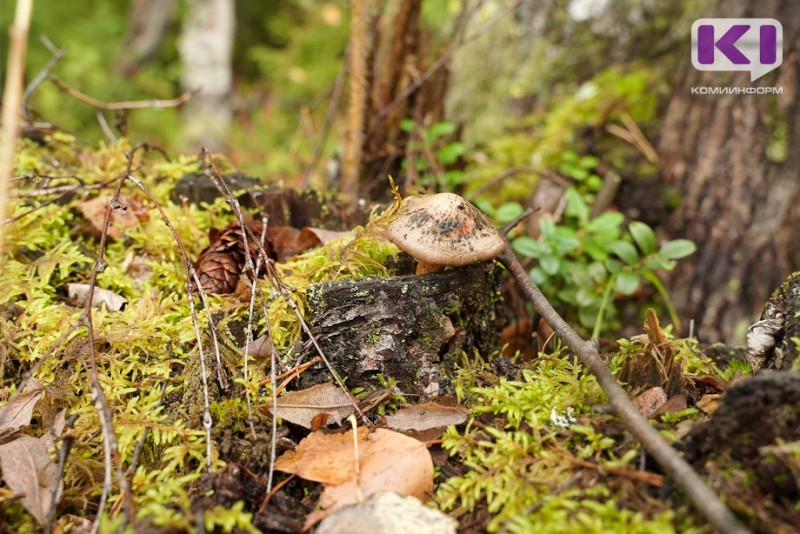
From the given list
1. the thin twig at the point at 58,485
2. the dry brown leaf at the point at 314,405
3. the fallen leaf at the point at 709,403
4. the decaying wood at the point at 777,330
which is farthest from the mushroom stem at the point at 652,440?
the thin twig at the point at 58,485

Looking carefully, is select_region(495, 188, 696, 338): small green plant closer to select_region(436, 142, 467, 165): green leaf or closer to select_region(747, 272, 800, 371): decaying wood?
select_region(436, 142, 467, 165): green leaf

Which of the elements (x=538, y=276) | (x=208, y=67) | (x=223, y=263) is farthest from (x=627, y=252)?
(x=208, y=67)

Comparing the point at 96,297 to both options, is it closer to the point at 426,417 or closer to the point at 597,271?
the point at 426,417

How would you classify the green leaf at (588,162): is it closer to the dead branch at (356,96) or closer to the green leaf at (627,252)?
the green leaf at (627,252)

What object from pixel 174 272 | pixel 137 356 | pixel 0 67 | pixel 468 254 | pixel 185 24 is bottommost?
pixel 137 356

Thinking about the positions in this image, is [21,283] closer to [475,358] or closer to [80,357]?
[80,357]

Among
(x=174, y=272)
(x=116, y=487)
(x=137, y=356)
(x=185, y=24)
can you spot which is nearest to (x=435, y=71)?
(x=174, y=272)
